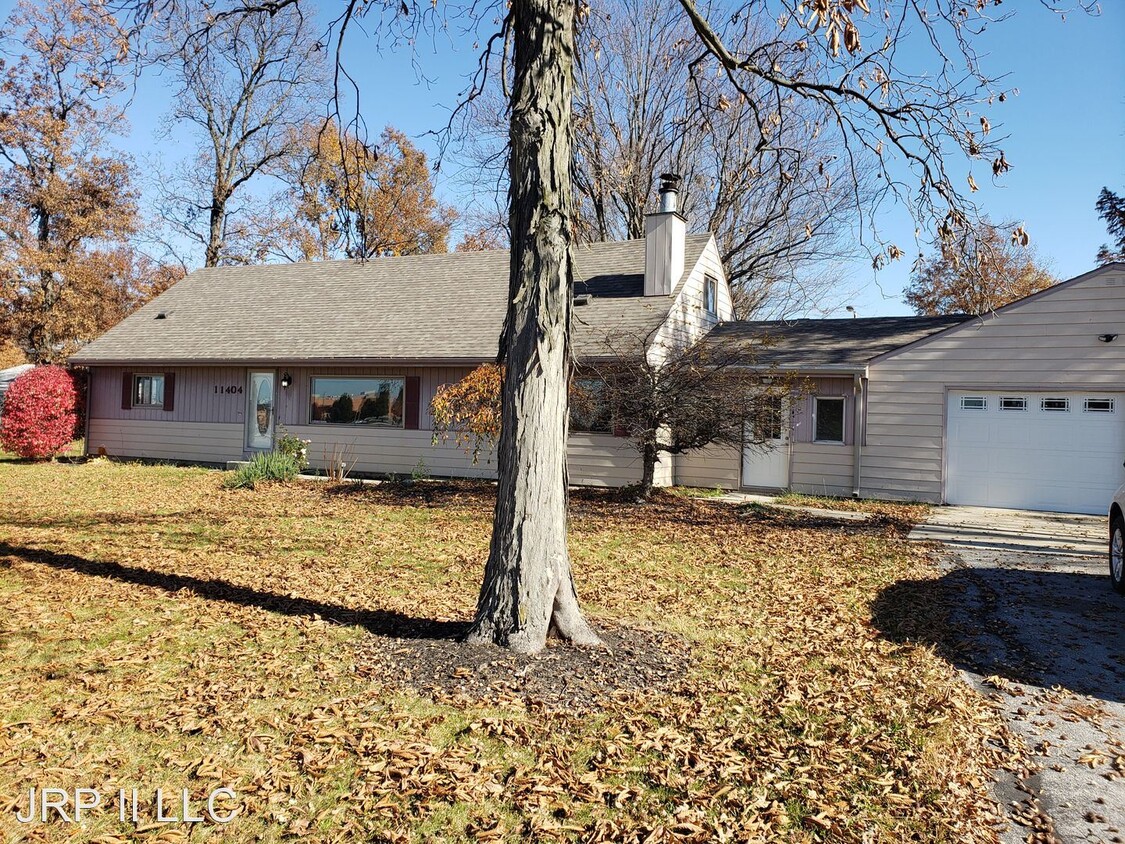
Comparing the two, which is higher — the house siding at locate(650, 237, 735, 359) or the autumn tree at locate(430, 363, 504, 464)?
the house siding at locate(650, 237, 735, 359)

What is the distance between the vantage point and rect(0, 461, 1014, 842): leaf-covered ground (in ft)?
10.1

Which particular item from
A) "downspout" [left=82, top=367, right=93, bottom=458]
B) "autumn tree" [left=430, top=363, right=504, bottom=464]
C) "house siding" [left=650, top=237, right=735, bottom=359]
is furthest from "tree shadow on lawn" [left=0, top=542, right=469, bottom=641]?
"downspout" [left=82, top=367, right=93, bottom=458]

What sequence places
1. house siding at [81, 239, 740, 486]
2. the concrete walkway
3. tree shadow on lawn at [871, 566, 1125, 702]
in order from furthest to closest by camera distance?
house siding at [81, 239, 740, 486] → the concrete walkway → tree shadow on lawn at [871, 566, 1125, 702]

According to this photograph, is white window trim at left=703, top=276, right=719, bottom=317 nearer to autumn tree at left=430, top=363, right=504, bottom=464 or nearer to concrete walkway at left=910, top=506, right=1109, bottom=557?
autumn tree at left=430, top=363, right=504, bottom=464

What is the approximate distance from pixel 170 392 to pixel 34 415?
3.11 meters

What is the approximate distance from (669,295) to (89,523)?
11438 mm

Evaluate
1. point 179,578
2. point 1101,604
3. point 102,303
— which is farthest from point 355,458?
point 102,303

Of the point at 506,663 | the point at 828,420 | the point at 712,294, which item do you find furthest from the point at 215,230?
the point at 506,663

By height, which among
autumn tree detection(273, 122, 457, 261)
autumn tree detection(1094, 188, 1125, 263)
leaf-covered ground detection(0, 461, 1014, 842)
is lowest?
leaf-covered ground detection(0, 461, 1014, 842)

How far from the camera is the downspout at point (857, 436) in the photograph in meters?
13.8

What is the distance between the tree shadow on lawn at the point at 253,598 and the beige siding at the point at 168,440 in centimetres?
1031

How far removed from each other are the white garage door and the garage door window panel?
1.89 metres

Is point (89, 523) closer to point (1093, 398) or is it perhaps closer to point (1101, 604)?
point (1101, 604)

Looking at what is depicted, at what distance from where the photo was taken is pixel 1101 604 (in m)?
6.74
